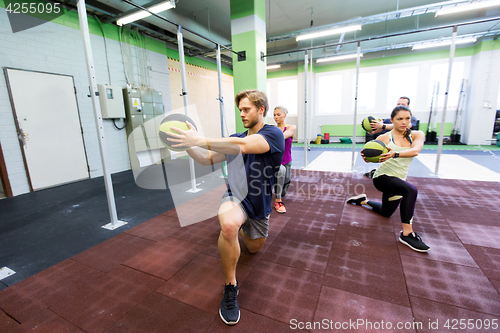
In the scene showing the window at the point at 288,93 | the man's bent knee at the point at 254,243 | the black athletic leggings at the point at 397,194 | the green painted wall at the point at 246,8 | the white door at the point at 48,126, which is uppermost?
the green painted wall at the point at 246,8

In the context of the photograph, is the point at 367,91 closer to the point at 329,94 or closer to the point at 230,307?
the point at 329,94

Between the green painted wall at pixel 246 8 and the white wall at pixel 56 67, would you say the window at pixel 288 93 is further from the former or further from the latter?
the white wall at pixel 56 67

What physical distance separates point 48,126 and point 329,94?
33.3ft

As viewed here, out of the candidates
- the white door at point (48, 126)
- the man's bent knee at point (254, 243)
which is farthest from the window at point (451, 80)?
the white door at point (48, 126)

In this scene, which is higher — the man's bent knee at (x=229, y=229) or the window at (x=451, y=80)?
the window at (x=451, y=80)

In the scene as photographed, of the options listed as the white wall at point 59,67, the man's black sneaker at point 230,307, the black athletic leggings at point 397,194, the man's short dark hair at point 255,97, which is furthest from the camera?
the white wall at point 59,67

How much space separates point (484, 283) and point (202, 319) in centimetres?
201

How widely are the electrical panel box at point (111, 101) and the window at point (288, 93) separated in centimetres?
782

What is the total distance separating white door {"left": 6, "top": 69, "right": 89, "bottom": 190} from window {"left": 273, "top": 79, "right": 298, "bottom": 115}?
346 inches

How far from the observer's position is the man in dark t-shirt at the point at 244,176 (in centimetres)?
146

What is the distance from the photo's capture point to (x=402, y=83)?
364 inches

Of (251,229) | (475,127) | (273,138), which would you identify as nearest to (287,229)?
(251,229)

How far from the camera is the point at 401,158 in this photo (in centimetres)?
235

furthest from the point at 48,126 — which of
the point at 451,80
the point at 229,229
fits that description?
the point at 451,80
